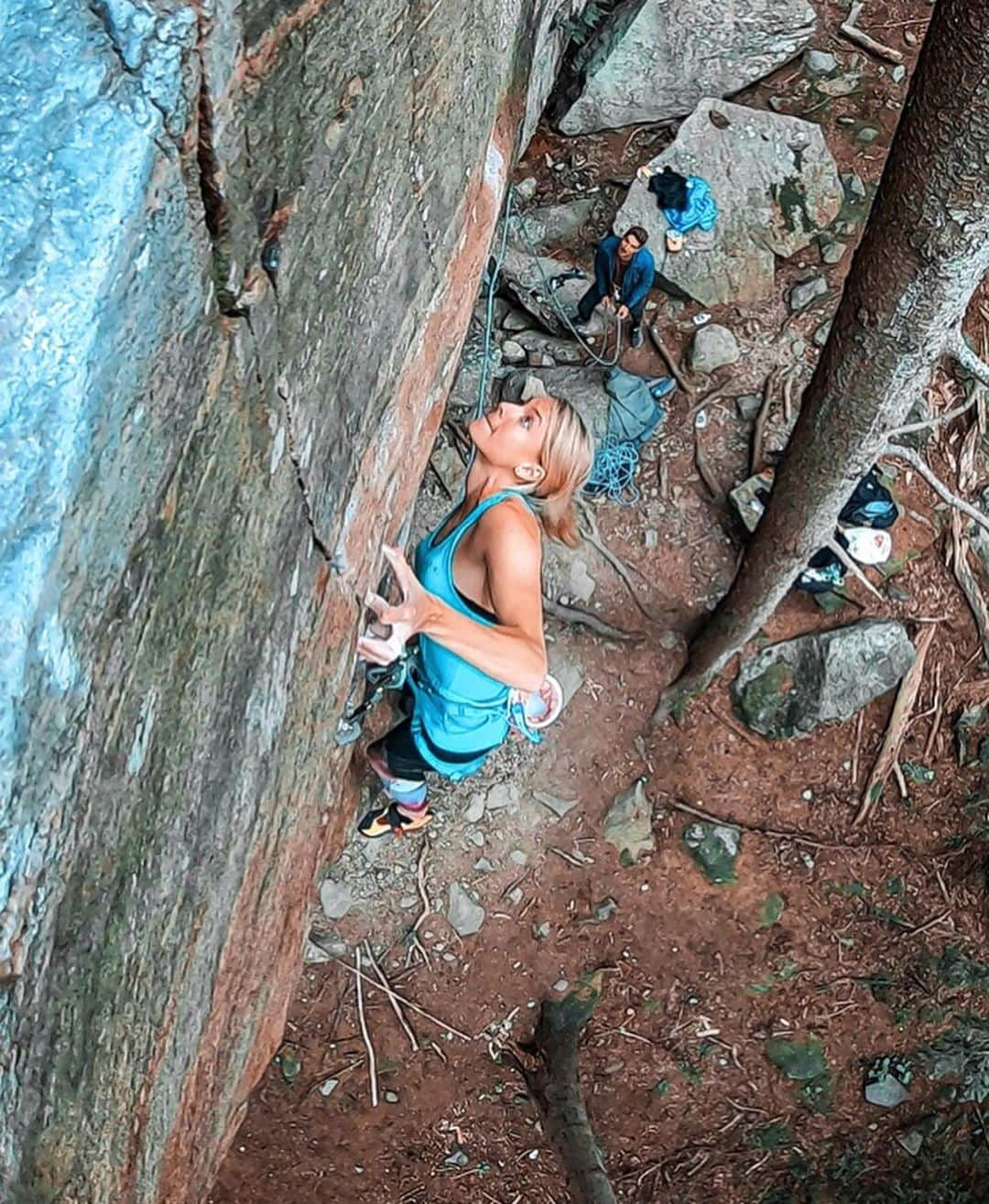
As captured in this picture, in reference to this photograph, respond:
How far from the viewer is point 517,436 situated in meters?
3.04

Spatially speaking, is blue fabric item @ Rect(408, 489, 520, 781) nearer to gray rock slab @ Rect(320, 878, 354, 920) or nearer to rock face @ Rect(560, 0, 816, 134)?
gray rock slab @ Rect(320, 878, 354, 920)

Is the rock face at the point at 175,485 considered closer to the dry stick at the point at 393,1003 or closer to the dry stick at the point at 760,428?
the dry stick at the point at 393,1003

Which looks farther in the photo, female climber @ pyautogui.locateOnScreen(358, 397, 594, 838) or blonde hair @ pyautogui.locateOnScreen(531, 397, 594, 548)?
blonde hair @ pyautogui.locateOnScreen(531, 397, 594, 548)

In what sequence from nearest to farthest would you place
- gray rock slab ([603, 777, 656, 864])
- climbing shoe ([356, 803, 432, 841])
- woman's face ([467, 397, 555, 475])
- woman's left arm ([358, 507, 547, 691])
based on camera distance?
woman's left arm ([358, 507, 547, 691])
woman's face ([467, 397, 555, 475])
climbing shoe ([356, 803, 432, 841])
gray rock slab ([603, 777, 656, 864])

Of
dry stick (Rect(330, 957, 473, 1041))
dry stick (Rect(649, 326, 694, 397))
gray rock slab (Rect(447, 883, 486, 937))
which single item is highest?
dry stick (Rect(649, 326, 694, 397))

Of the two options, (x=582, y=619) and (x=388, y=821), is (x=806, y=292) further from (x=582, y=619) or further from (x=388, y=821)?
(x=388, y=821)

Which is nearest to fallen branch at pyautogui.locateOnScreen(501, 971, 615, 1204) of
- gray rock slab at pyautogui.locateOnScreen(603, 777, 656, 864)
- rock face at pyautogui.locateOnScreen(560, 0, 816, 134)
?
gray rock slab at pyautogui.locateOnScreen(603, 777, 656, 864)

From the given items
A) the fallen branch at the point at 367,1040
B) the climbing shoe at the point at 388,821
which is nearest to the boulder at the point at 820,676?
the climbing shoe at the point at 388,821

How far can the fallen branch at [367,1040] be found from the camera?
4.98 m

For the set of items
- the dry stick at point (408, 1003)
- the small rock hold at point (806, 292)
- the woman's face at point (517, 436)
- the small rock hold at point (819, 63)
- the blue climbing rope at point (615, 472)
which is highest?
the woman's face at point (517, 436)

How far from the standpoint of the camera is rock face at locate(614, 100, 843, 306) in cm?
586

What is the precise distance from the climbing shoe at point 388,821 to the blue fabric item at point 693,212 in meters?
3.27

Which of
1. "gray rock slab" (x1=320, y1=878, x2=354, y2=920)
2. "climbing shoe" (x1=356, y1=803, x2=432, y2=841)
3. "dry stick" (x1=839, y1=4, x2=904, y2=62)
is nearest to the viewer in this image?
"climbing shoe" (x1=356, y1=803, x2=432, y2=841)

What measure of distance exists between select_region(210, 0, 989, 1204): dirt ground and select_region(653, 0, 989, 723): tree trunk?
146 cm
